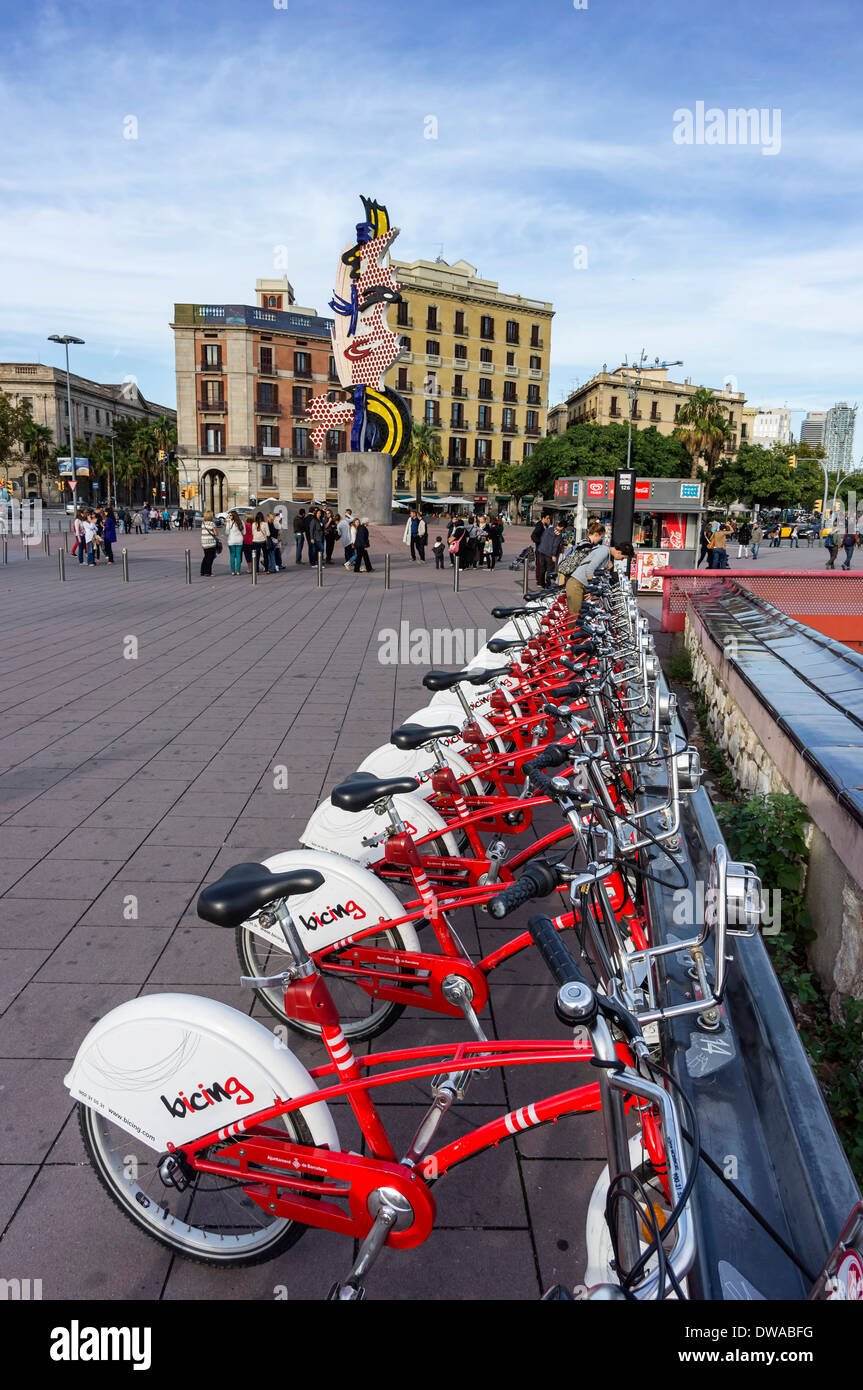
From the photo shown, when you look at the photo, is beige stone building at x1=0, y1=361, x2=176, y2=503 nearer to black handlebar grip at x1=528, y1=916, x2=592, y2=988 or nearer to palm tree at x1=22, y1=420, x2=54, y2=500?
palm tree at x1=22, y1=420, x2=54, y2=500

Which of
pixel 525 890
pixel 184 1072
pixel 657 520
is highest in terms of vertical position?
pixel 657 520

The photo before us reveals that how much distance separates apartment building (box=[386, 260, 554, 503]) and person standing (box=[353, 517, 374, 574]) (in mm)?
46436

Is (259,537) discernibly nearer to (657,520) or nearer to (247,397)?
(657,520)

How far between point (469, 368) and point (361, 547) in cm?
5479

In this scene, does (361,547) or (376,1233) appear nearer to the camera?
(376,1233)

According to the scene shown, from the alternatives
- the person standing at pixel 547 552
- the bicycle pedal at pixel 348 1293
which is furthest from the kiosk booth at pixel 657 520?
the bicycle pedal at pixel 348 1293

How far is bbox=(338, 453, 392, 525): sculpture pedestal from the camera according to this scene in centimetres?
2919

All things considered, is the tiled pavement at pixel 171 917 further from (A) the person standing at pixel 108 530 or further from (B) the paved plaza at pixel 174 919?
(A) the person standing at pixel 108 530

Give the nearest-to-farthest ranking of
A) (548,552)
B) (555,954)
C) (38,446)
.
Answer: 1. (555,954)
2. (548,552)
3. (38,446)

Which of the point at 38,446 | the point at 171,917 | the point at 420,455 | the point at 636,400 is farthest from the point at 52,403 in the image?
the point at 171,917

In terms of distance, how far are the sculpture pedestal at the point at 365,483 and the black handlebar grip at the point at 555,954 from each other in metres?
28.0

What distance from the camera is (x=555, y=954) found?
1.55 metres
